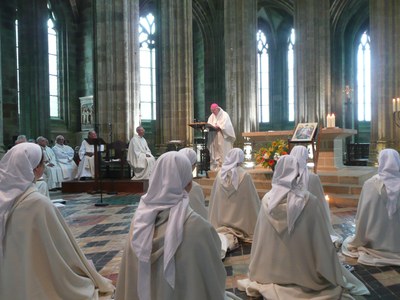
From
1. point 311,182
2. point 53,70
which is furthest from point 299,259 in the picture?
point 53,70

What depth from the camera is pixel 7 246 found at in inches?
137

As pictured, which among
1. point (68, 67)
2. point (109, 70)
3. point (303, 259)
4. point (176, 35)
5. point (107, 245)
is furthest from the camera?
point (68, 67)

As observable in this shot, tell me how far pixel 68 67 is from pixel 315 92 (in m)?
13.7

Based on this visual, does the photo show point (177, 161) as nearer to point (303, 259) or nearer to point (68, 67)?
point (303, 259)

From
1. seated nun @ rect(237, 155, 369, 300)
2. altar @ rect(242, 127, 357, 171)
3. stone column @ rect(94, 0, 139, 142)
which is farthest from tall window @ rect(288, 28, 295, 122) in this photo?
seated nun @ rect(237, 155, 369, 300)

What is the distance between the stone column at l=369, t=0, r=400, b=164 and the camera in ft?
59.3

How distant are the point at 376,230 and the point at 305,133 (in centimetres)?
539

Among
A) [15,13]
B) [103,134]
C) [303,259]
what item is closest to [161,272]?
[303,259]

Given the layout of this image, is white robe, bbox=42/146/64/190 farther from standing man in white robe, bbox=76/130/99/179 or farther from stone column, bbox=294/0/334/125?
stone column, bbox=294/0/334/125

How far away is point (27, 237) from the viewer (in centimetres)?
347

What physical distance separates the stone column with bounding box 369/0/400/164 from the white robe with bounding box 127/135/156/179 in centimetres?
1056

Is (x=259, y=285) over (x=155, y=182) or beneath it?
beneath

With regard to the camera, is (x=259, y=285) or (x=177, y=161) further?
(x=259, y=285)

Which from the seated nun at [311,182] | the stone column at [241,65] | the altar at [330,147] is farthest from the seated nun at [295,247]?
the stone column at [241,65]
